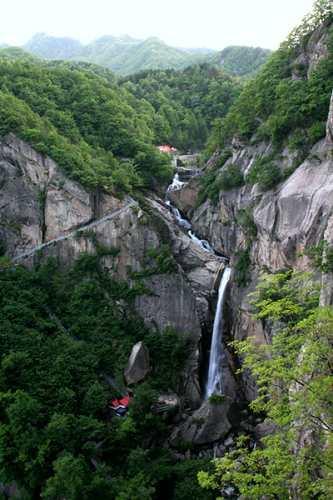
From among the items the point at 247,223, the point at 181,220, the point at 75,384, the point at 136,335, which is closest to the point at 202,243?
the point at 181,220

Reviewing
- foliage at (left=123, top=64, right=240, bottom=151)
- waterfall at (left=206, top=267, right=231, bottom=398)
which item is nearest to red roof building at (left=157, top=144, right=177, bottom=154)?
foliage at (left=123, top=64, right=240, bottom=151)

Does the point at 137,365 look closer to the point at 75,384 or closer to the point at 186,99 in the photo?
the point at 75,384

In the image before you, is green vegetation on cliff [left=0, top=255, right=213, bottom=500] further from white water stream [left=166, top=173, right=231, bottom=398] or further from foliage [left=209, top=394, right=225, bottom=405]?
foliage [left=209, top=394, right=225, bottom=405]

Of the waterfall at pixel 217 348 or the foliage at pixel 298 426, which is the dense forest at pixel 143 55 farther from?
the foliage at pixel 298 426

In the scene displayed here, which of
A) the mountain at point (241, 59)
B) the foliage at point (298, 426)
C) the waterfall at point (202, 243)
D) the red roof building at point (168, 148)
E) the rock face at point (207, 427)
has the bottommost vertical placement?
the rock face at point (207, 427)

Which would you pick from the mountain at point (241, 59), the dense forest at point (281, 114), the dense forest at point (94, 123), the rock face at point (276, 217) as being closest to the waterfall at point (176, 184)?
the dense forest at point (94, 123)

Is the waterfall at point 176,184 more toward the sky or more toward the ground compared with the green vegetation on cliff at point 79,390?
more toward the sky

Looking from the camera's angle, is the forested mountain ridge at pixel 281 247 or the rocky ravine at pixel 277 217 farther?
the rocky ravine at pixel 277 217
